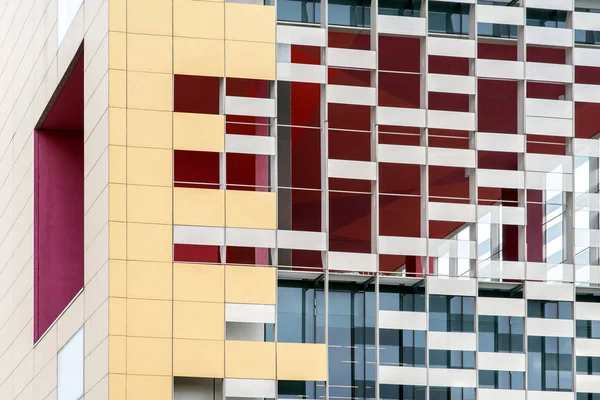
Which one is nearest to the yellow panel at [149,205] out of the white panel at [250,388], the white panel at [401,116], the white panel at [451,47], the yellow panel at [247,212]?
the yellow panel at [247,212]

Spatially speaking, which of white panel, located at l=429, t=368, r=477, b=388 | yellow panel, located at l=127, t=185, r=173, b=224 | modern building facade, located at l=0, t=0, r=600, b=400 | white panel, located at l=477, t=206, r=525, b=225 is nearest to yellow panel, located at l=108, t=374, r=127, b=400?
modern building facade, located at l=0, t=0, r=600, b=400

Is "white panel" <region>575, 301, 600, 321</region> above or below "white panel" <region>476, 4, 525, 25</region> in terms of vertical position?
below

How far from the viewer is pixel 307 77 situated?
146ft

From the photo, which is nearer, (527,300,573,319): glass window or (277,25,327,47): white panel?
(277,25,327,47): white panel

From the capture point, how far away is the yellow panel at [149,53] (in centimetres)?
4403

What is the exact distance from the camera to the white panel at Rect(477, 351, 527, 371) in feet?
145

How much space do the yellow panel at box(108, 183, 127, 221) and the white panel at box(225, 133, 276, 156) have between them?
299cm

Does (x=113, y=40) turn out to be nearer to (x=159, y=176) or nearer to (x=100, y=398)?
(x=159, y=176)

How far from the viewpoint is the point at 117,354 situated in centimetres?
4238

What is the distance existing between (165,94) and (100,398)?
27.0 feet

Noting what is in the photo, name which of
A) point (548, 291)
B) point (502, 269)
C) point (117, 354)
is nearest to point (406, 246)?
point (502, 269)

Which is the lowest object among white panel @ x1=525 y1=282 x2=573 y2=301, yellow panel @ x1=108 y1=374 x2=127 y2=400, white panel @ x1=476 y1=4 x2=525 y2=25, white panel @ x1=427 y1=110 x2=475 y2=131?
yellow panel @ x1=108 y1=374 x2=127 y2=400

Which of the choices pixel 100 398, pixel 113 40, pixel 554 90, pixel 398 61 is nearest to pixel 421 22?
pixel 398 61

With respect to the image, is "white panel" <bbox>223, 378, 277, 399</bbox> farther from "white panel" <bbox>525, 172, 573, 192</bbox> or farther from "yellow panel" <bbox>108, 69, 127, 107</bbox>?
"white panel" <bbox>525, 172, 573, 192</bbox>
